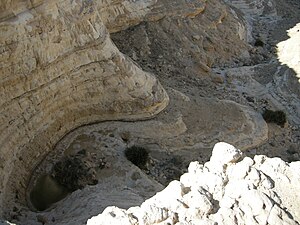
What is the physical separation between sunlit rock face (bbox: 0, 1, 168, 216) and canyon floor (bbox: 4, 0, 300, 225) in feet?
1.54

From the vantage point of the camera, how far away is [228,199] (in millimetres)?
7043

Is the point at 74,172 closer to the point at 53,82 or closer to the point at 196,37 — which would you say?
the point at 53,82

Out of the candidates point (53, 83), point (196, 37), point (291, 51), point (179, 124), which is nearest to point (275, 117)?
point (179, 124)

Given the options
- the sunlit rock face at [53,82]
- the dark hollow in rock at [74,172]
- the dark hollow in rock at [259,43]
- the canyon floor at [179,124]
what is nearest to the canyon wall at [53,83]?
the sunlit rock face at [53,82]

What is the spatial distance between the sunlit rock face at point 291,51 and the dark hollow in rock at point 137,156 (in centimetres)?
1124

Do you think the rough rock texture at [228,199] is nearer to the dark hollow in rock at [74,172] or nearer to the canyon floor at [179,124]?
the canyon floor at [179,124]

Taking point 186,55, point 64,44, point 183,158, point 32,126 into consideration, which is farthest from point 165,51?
point 32,126

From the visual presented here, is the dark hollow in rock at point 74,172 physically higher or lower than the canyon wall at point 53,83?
lower

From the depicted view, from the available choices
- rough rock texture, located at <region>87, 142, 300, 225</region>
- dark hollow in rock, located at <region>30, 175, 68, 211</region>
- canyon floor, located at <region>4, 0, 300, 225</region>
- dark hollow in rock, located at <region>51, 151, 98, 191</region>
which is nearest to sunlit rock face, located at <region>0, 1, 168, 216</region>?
dark hollow in rock, located at <region>30, 175, 68, 211</region>

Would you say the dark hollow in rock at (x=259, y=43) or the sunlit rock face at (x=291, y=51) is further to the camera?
the dark hollow in rock at (x=259, y=43)

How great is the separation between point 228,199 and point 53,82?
22.9 feet

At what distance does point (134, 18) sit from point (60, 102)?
8362mm

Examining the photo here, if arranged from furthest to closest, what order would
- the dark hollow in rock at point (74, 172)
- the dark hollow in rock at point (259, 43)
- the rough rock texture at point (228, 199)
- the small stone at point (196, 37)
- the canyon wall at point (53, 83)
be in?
the dark hollow in rock at point (259, 43), the small stone at point (196, 37), the dark hollow in rock at point (74, 172), the canyon wall at point (53, 83), the rough rock texture at point (228, 199)

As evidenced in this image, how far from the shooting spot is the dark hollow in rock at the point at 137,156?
44.4ft
